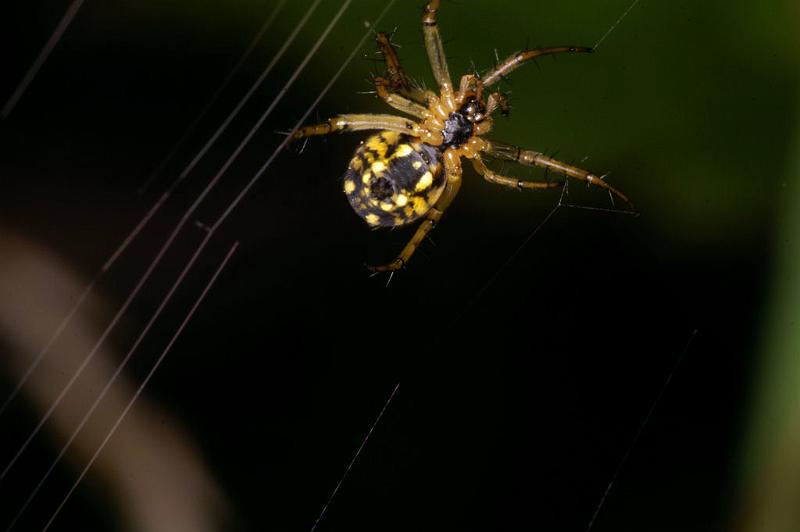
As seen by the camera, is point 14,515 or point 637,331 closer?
point 14,515

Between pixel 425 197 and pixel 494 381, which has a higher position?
pixel 425 197

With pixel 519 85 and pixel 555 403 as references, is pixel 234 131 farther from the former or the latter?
pixel 555 403

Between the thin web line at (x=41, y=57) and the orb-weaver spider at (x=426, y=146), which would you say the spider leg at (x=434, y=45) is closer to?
the orb-weaver spider at (x=426, y=146)

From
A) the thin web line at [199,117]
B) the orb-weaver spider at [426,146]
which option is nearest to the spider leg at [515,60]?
the orb-weaver spider at [426,146]

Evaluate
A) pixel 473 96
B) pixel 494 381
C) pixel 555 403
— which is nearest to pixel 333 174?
pixel 473 96

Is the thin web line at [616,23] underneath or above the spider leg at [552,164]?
above

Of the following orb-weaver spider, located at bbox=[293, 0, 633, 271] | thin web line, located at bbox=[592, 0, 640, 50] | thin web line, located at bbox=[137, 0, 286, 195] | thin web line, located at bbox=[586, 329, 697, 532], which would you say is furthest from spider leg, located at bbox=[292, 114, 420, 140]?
thin web line, located at bbox=[586, 329, 697, 532]
